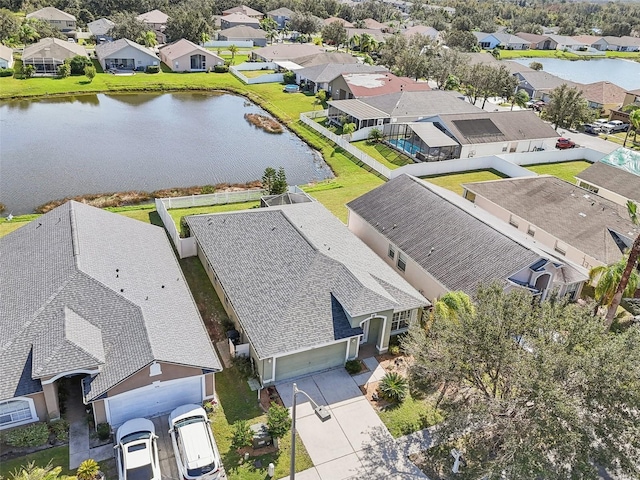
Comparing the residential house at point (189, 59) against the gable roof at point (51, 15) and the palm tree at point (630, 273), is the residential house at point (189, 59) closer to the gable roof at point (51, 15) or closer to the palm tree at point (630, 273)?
the gable roof at point (51, 15)

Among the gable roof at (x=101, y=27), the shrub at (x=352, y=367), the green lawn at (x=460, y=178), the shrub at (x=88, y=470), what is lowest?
the green lawn at (x=460, y=178)

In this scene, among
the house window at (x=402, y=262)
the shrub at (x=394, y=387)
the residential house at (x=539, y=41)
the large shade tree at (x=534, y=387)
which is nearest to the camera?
the large shade tree at (x=534, y=387)

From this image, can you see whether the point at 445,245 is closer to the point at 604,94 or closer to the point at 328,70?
the point at 328,70

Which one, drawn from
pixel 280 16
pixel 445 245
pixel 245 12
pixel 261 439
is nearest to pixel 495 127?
pixel 445 245

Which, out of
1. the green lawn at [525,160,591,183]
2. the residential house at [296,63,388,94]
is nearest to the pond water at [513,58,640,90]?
the residential house at [296,63,388,94]

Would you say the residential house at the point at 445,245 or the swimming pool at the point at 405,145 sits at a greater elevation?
the residential house at the point at 445,245

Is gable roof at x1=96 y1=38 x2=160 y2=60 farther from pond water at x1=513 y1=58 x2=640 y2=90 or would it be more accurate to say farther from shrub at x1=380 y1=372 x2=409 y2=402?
pond water at x1=513 y1=58 x2=640 y2=90

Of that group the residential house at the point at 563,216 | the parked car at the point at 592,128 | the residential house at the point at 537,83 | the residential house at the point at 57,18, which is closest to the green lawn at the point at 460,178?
the residential house at the point at 563,216
